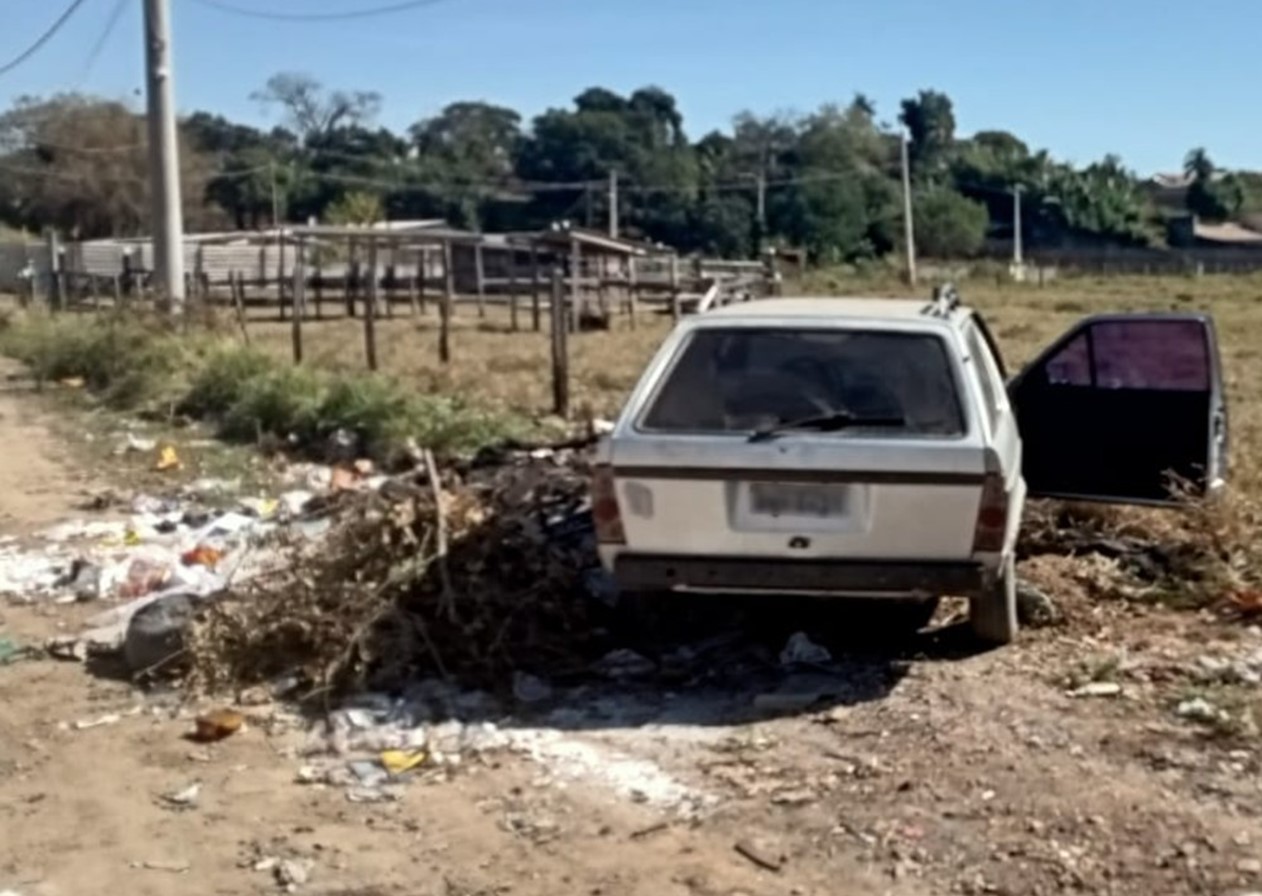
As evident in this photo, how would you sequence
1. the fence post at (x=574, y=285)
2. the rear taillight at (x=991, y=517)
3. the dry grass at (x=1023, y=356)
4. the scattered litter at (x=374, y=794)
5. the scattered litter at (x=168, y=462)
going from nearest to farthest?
the scattered litter at (x=374, y=794) < the rear taillight at (x=991, y=517) < the dry grass at (x=1023, y=356) < the scattered litter at (x=168, y=462) < the fence post at (x=574, y=285)

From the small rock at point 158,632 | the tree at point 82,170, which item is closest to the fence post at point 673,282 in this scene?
the small rock at point 158,632

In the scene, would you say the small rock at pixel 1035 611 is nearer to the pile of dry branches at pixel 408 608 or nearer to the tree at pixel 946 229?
the pile of dry branches at pixel 408 608

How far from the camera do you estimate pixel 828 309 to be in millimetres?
7496

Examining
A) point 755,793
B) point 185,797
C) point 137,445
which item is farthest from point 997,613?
point 137,445

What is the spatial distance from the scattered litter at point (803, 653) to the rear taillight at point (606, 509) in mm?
903

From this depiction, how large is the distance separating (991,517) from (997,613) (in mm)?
725

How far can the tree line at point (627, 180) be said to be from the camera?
240 ft

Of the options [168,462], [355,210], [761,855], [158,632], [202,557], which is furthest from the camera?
[355,210]

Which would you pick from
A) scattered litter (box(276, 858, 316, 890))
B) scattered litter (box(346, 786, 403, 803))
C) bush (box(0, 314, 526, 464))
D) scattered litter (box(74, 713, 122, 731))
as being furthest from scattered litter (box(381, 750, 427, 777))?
bush (box(0, 314, 526, 464))

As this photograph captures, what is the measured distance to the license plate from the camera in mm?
6645

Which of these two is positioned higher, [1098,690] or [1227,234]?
[1227,234]

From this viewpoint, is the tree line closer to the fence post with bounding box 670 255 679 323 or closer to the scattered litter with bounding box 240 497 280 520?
the fence post with bounding box 670 255 679 323

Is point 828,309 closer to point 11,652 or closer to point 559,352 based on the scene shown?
point 11,652

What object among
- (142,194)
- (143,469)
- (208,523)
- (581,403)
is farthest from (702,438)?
(142,194)
